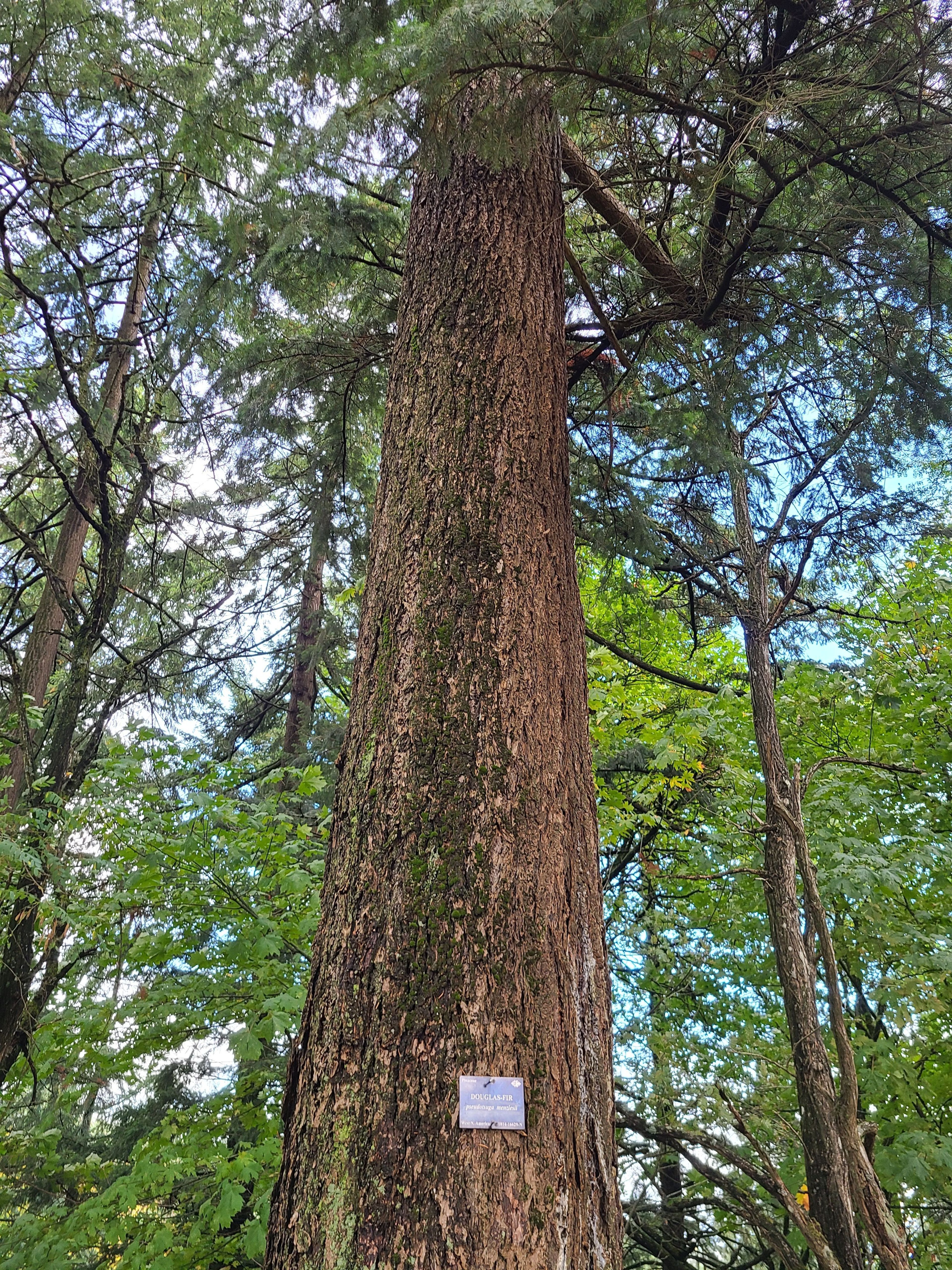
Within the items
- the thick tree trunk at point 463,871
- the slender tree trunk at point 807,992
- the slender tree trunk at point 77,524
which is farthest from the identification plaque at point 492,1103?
the slender tree trunk at point 77,524

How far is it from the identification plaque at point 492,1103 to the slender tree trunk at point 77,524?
10.2ft

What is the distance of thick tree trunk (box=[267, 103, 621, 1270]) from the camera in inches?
Answer: 48.0

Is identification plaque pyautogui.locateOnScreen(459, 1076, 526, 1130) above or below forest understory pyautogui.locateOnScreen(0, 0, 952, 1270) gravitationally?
below

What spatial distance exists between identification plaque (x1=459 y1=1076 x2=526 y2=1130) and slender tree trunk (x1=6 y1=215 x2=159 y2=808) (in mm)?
3115

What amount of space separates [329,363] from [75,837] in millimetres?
3555

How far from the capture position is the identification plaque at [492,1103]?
124 cm

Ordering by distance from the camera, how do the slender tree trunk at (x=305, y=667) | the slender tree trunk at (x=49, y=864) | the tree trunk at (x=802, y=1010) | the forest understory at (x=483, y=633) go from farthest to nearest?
1. the slender tree trunk at (x=305, y=667)
2. the tree trunk at (x=802, y=1010)
3. the slender tree trunk at (x=49, y=864)
4. the forest understory at (x=483, y=633)

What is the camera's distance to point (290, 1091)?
4.76 ft

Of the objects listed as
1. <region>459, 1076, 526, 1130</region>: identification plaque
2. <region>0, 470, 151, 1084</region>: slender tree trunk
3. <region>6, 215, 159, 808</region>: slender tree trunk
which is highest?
<region>6, 215, 159, 808</region>: slender tree trunk

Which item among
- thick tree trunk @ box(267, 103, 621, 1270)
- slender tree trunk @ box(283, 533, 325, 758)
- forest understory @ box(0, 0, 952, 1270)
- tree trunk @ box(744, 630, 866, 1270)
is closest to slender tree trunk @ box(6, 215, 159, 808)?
forest understory @ box(0, 0, 952, 1270)

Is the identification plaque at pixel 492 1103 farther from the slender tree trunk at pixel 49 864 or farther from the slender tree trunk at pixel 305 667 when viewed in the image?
the slender tree trunk at pixel 305 667

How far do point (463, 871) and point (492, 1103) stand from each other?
396 millimetres

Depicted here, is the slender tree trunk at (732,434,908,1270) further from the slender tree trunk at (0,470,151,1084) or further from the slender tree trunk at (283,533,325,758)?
the slender tree trunk at (283,533,325,758)

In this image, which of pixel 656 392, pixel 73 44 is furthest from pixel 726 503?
pixel 73 44
